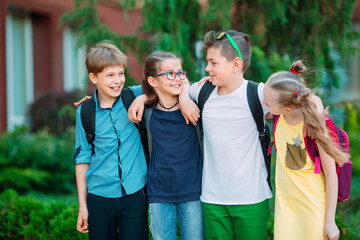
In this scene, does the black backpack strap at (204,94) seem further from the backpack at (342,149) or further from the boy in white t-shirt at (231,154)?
the backpack at (342,149)

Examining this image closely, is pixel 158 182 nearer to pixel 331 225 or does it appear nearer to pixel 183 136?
pixel 183 136

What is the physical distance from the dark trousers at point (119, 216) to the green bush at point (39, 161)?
133 inches

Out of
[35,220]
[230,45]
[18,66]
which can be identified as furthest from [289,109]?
[18,66]

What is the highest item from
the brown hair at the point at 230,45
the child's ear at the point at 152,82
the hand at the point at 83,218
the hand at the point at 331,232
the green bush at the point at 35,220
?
the brown hair at the point at 230,45

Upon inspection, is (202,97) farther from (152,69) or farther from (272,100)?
(272,100)

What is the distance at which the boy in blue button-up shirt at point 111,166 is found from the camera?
2.63 m

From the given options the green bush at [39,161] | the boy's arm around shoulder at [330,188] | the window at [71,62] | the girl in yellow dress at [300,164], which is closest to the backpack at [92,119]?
the girl in yellow dress at [300,164]

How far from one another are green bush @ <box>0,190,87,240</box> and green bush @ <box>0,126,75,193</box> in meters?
1.85

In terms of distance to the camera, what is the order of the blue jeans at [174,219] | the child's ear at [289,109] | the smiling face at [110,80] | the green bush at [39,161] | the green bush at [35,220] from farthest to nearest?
the green bush at [39,161]
the green bush at [35,220]
the smiling face at [110,80]
the blue jeans at [174,219]
the child's ear at [289,109]

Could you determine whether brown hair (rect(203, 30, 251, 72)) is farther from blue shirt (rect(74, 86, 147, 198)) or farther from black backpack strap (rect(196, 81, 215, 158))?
blue shirt (rect(74, 86, 147, 198))

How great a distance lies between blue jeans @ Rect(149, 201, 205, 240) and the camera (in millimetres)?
2567

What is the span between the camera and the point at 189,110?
2514 millimetres

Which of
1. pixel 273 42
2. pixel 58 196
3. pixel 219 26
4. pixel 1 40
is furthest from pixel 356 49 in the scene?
pixel 1 40

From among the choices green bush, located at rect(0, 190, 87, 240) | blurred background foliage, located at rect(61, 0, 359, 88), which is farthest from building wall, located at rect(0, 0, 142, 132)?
green bush, located at rect(0, 190, 87, 240)
